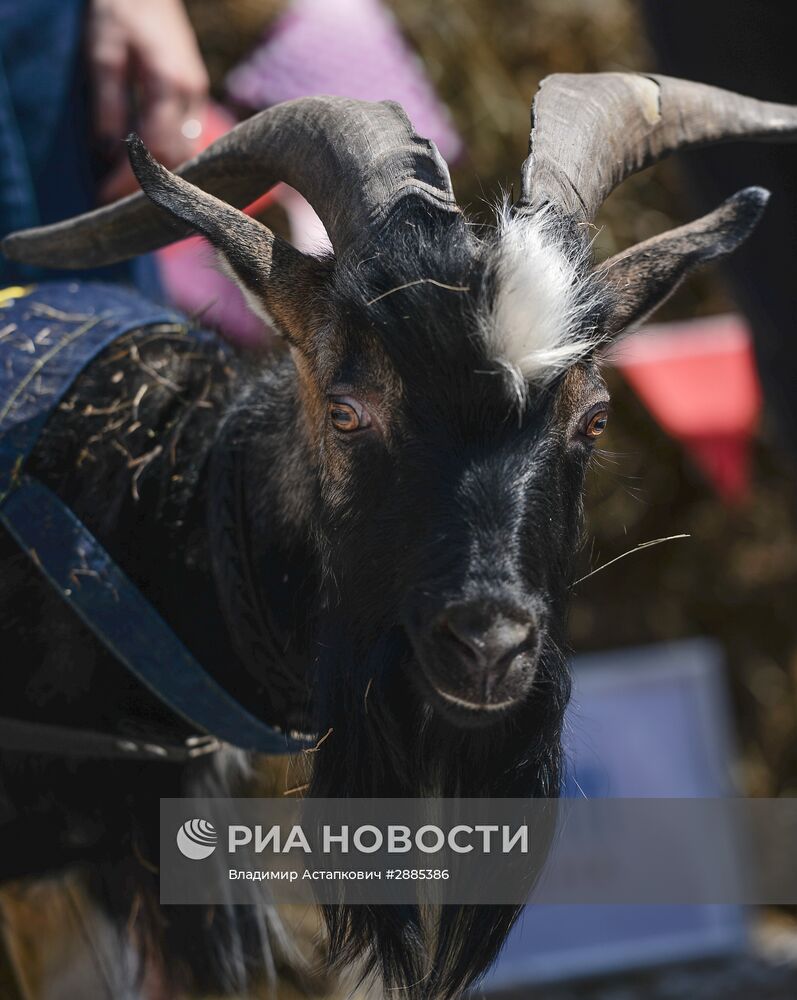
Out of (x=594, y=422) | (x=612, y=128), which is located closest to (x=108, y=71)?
(x=612, y=128)

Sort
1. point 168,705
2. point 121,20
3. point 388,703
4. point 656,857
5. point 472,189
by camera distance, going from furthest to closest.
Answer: point 472,189 → point 656,857 → point 121,20 → point 168,705 → point 388,703

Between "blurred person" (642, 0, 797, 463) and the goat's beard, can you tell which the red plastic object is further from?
the goat's beard

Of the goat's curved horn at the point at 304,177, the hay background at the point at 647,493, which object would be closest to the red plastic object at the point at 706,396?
the hay background at the point at 647,493

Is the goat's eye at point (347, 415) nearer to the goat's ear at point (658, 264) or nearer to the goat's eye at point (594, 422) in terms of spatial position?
the goat's eye at point (594, 422)

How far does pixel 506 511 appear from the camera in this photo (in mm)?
1743

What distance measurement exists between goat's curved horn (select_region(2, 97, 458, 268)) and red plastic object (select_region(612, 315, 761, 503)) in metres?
2.64

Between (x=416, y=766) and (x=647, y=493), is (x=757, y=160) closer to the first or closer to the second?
(x=416, y=766)

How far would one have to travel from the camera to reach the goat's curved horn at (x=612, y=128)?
6.46 feet

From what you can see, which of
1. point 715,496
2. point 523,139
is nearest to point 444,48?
point 523,139

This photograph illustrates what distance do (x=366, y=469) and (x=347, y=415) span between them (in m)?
0.08

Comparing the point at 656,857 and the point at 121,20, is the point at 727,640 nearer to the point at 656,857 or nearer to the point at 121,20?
the point at 656,857

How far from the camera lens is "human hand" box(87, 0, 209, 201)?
3.05m

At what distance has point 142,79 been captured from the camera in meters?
3.10

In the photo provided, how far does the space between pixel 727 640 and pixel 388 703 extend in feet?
12.5
